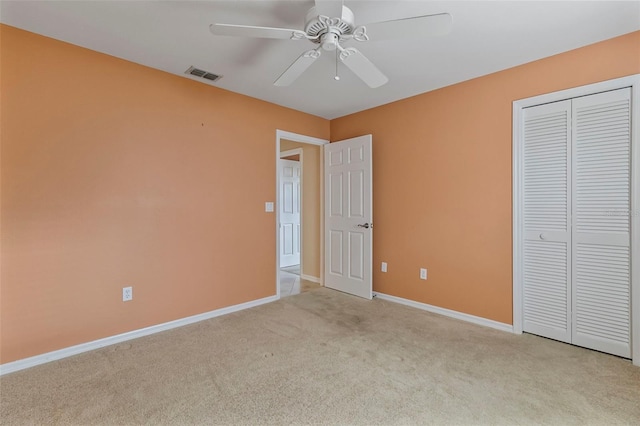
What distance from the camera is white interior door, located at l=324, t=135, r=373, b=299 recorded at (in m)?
3.77

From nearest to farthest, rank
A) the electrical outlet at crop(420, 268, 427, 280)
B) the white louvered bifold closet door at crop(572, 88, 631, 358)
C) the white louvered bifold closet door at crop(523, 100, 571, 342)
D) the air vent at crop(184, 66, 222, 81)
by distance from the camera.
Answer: the white louvered bifold closet door at crop(572, 88, 631, 358), the white louvered bifold closet door at crop(523, 100, 571, 342), the air vent at crop(184, 66, 222, 81), the electrical outlet at crop(420, 268, 427, 280)

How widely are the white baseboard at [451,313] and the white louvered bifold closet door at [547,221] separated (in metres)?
0.19

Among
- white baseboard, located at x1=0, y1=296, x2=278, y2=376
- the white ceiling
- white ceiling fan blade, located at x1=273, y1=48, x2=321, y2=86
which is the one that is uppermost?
the white ceiling

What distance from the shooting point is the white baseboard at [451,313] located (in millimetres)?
2842

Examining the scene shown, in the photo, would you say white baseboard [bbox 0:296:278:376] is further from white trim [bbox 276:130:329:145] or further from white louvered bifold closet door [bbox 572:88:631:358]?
white louvered bifold closet door [bbox 572:88:631:358]

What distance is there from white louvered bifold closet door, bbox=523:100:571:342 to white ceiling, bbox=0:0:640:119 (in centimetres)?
58

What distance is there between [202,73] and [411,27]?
207cm

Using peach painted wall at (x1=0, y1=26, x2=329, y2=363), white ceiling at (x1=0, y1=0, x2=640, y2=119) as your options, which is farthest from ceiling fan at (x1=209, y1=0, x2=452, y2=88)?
peach painted wall at (x1=0, y1=26, x2=329, y2=363)

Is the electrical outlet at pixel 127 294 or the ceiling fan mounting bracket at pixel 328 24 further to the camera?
the electrical outlet at pixel 127 294

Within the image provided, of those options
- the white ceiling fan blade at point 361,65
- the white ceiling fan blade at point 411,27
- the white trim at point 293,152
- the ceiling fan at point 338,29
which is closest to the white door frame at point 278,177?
the white trim at point 293,152

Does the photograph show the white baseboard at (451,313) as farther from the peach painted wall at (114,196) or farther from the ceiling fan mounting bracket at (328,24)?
the ceiling fan mounting bracket at (328,24)

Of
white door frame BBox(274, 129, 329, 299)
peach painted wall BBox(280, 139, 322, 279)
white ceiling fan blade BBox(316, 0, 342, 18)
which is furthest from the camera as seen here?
peach painted wall BBox(280, 139, 322, 279)

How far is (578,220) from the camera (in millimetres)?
2459

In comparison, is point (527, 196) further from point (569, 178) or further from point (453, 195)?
point (453, 195)
